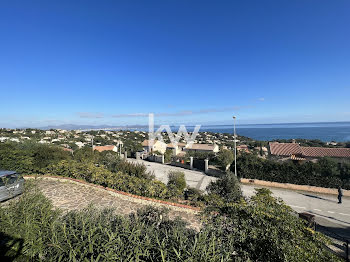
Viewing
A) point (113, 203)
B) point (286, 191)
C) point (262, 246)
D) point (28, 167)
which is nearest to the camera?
point (262, 246)

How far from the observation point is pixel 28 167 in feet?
30.3

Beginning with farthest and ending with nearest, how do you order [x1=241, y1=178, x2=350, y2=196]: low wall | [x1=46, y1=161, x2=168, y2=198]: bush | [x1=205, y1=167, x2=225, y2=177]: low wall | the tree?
the tree < [x1=205, y1=167, x2=225, y2=177]: low wall < [x1=241, y1=178, x2=350, y2=196]: low wall < [x1=46, y1=161, x2=168, y2=198]: bush

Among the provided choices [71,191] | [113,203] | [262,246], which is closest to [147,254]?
[262,246]

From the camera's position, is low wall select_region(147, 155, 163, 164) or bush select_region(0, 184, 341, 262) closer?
bush select_region(0, 184, 341, 262)

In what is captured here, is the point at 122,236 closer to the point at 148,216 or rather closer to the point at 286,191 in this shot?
the point at 148,216

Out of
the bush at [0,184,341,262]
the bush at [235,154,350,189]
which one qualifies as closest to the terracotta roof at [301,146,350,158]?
the bush at [235,154,350,189]

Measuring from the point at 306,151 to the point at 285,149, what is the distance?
248 centimetres

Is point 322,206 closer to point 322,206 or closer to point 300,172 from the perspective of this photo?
point 322,206

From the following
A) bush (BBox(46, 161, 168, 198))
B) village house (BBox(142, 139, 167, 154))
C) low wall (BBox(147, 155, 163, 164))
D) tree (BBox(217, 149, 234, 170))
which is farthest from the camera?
village house (BBox(142, 139, 167, 154))

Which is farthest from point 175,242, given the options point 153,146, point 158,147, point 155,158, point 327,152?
point 158,147

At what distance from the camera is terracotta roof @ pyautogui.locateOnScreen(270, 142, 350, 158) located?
67.2ft

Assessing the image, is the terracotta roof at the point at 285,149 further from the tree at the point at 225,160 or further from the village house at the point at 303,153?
the tree at the point at 225,160

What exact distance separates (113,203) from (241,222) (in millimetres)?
5299

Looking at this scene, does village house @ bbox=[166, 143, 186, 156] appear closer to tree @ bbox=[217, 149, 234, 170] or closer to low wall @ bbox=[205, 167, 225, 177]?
tree @ bbox=[217, 149, 234, 170]
